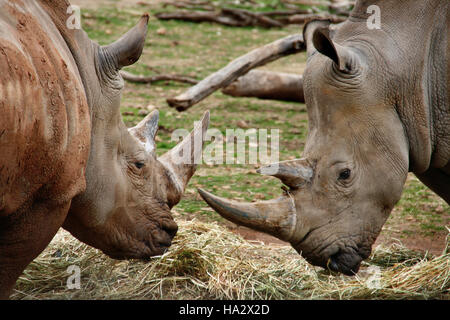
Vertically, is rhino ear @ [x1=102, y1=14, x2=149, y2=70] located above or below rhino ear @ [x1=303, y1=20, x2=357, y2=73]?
above

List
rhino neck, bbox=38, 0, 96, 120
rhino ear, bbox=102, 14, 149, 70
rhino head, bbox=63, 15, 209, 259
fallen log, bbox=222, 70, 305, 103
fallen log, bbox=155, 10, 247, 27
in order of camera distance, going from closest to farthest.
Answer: rhino neck, bbox=38, 0, 96, 120
rhino head, bbox=63, 15, 209, 259
rhino ear, bbox=102, 14, 149, 70
fallen log, bbox=222, 70, 305, 103
fallen log, bbox=155, 10, 247, 27

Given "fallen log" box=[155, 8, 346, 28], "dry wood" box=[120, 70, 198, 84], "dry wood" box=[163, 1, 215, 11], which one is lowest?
"dry wood" box=[120, 70, 198, 84]

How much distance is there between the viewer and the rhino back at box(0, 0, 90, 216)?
3.40 meters

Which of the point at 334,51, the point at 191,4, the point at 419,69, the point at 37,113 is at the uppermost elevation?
the point at 191,4

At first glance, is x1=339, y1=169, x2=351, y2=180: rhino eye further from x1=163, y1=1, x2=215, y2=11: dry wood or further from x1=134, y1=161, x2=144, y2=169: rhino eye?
x1=163, y1=1, x2=215, y2=11: dry wood

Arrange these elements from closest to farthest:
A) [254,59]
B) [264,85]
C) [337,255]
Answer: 1. [337,255]
2. [254,59]
3. [264,85]

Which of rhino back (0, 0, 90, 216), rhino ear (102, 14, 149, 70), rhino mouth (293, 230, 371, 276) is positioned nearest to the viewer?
rhino back (0, 0, 90, 216)

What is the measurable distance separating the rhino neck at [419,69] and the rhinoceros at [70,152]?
4.32 feet

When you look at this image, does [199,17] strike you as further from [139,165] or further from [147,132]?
[139,165]

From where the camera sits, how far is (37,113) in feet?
11.7

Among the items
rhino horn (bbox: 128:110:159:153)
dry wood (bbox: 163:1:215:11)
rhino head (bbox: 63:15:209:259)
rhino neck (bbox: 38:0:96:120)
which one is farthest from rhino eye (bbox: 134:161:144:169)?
dry wood (bbox: 163:1:215:11)

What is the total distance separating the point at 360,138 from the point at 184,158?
1157 millimetres

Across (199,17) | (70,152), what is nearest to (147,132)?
(70,152)

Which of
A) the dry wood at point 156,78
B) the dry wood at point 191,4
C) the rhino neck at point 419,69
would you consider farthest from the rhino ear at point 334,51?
the dry wood at point 191,4
